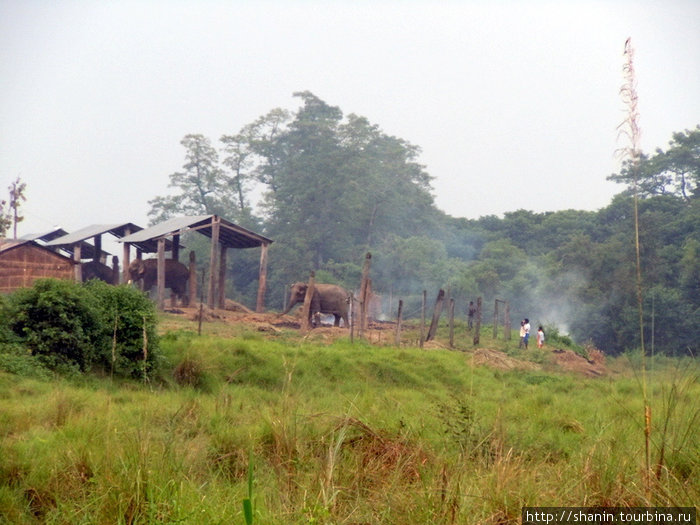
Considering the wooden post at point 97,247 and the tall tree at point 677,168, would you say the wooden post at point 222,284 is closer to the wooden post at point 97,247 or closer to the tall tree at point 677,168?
the wooden post at point 97,247

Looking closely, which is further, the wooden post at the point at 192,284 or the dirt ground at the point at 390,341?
the wooden post at the point at 192,284

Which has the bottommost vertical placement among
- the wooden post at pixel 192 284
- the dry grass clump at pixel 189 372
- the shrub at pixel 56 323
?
the dry grass clump at pixel 189 372

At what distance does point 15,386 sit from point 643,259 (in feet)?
99.1

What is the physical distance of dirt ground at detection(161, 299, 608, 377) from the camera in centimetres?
2103

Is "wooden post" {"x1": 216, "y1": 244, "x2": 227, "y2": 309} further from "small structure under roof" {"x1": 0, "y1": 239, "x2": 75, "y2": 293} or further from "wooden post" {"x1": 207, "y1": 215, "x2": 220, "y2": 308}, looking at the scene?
"small structure under roof" {"x1": 0, "y1": 239, "x2": 75, "y2": 293}

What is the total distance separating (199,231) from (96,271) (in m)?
4.77

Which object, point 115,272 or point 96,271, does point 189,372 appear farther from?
point 115,272

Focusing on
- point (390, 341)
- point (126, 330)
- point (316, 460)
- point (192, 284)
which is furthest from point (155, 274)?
point (316, 460)

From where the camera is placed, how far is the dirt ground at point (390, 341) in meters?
21.0

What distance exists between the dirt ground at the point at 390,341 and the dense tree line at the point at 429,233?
3886 mm

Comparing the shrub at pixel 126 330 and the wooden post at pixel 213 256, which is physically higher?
the wooden post at pixel 213 256

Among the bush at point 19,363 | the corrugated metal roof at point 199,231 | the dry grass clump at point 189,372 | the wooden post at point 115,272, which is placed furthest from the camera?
the wooden post at point 115,272

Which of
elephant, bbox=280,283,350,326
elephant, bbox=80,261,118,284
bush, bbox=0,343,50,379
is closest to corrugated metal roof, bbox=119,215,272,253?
elephant, bbox=80,261,118,284

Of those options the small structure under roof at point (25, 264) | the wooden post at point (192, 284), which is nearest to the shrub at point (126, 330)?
the small structure under roof at point (25, 264)
